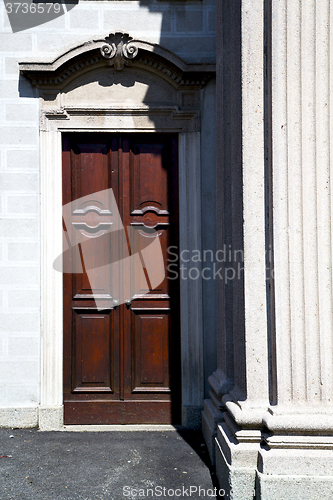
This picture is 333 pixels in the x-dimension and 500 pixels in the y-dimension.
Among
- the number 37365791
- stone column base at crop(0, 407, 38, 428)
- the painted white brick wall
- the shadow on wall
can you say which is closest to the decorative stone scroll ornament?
the painted white brick wall

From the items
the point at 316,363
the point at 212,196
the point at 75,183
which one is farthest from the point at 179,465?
the point at 75,183

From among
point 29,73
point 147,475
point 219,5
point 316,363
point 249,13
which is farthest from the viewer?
point 29,73

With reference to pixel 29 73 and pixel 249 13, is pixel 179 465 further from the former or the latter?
pixel 29 73

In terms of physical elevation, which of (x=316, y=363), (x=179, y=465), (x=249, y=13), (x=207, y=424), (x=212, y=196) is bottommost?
(x=179, y=465)

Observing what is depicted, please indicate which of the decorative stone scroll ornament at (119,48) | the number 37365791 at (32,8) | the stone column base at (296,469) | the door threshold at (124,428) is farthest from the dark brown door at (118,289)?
the stone column base at (296,469)

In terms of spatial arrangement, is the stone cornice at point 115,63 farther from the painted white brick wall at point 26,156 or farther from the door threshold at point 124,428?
the door threshold at point 124,428

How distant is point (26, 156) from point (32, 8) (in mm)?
1431

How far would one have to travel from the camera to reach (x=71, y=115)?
397 centimetres

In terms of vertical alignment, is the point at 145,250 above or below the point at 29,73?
below

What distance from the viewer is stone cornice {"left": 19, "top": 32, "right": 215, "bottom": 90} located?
12.5ft

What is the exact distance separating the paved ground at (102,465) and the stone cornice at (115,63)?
3.24m

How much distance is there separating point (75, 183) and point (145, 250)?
0.94 metres

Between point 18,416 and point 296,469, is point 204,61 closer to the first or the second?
point 296,469

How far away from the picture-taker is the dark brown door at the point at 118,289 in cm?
400
